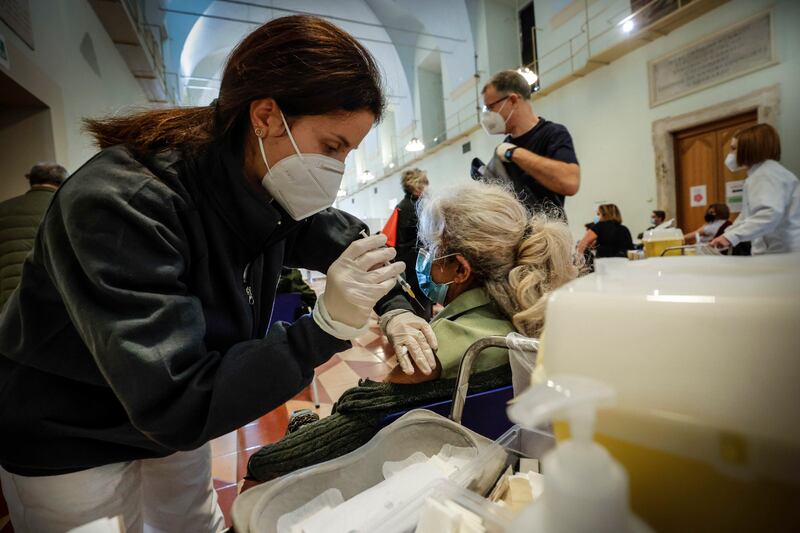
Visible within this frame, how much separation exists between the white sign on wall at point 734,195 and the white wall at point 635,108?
542 millimetres

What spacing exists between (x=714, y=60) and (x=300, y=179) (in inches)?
237

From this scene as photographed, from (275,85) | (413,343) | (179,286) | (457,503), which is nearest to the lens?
(457,503)

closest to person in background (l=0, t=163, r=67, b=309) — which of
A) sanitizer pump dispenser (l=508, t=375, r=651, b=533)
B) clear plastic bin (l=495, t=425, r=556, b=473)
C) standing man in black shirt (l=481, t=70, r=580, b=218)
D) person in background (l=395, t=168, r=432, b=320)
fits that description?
person in background (l=395, t=168, r=432, b=320)

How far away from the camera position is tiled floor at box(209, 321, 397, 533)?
1853 mm

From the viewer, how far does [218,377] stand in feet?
2.05

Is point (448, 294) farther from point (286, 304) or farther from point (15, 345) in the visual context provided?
point (286, 304)

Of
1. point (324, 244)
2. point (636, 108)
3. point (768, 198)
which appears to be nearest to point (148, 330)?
point (324, 244)

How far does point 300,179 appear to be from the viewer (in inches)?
38.4

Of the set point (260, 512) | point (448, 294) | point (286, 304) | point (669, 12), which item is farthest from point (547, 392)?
point (669, 12)

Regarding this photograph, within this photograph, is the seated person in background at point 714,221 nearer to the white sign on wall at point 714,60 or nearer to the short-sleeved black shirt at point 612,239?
the short-sleeved black shirt at point 612,239

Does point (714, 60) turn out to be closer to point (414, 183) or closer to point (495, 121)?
point (414, 183)

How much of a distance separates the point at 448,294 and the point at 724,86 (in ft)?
18.4

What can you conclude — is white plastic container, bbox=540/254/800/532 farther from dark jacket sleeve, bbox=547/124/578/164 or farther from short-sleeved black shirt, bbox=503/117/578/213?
dark jacket sleeve, bbox=547/124/578/164

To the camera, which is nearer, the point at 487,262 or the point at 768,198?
the point at 487,262
